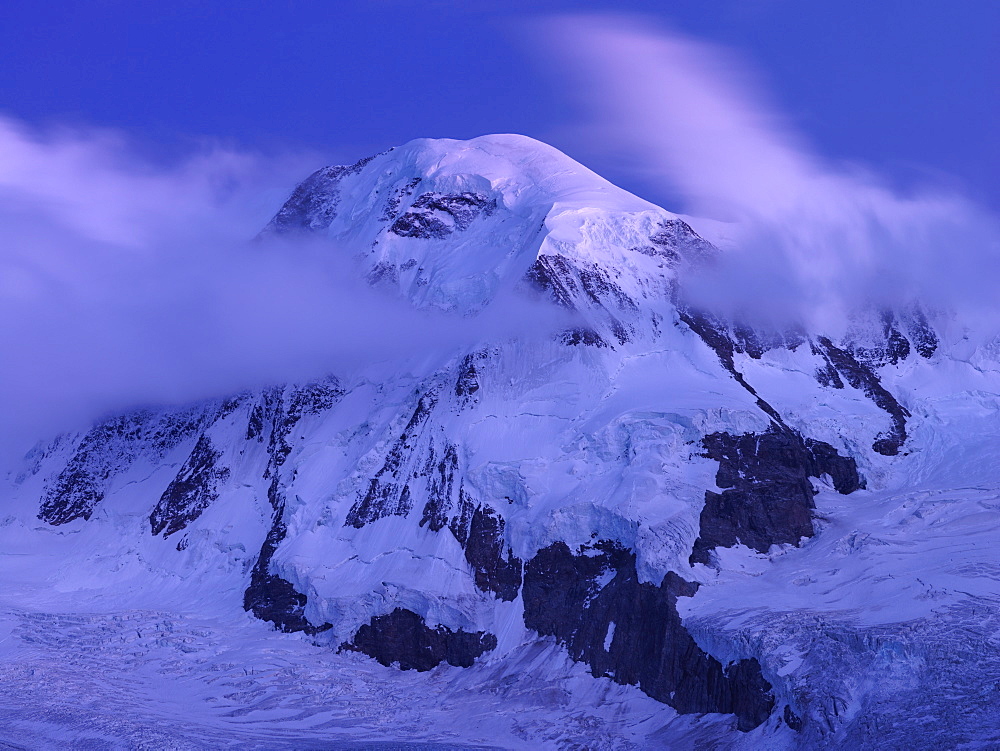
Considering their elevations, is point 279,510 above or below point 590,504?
above

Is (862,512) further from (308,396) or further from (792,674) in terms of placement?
(308,396)

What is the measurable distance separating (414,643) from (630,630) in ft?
83.0

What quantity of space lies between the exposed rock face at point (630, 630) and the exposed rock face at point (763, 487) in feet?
25.2

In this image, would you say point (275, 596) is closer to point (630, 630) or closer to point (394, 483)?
point (394, 483)

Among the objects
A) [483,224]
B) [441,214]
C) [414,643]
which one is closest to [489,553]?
[414,643]

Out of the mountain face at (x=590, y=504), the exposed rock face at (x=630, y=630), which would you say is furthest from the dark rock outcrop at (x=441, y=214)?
the exposed rock face at (x=630, y=630)

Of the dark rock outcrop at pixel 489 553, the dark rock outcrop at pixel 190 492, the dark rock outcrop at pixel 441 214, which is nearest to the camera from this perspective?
the dark rock outcrop at pixel 489 553

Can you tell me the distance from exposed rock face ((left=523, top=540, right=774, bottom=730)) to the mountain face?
27cm

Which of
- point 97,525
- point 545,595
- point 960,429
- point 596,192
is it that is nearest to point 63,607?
point 97,525

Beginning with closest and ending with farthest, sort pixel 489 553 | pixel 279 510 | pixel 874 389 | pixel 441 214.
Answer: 1. pixel 489 553
2. pixel 279 510
3. pixel 874 389
4. pixel 441 214

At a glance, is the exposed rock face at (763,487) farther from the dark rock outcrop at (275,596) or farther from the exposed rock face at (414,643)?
the dark rock outcrop at (275,596)

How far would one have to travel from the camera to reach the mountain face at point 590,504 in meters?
101

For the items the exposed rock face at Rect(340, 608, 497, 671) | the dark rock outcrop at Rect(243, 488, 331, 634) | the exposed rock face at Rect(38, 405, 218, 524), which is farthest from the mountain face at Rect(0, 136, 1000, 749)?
the exposed rock face at Rect(38, 405, 218, 524)

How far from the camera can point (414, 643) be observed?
125 meters
